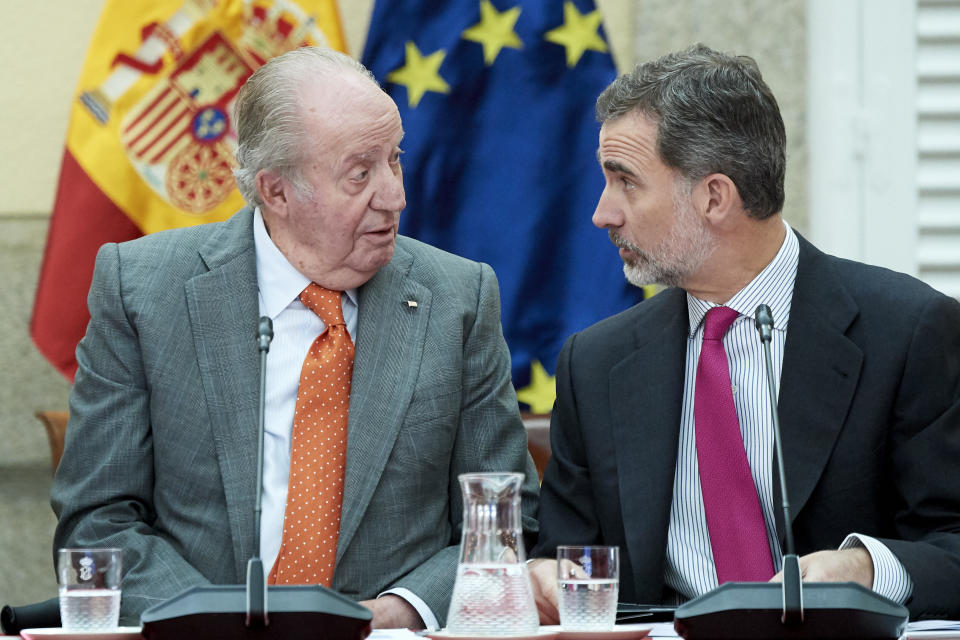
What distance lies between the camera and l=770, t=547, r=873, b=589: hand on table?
6.61 ft

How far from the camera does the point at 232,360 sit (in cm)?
256

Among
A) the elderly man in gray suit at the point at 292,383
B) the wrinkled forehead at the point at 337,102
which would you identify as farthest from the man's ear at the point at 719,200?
the wrinkled forehead at the point at 337,102

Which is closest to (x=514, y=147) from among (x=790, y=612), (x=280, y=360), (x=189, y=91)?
(x=189, y=91)

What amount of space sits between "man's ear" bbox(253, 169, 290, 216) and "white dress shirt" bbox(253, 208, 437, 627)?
69mm

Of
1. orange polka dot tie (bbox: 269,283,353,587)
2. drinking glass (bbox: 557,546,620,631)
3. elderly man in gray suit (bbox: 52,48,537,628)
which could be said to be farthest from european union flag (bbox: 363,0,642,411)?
drinking glass (bbox: 557,546,620,631)

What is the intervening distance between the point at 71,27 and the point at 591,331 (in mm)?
1944

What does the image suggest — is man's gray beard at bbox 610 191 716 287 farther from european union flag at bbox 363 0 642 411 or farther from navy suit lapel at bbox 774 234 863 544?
european union flag at bbox 363 0 642 411

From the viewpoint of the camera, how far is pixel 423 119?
12.1 ft

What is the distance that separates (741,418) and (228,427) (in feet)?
3.17

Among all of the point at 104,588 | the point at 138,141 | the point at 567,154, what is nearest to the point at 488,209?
the point at 567,154

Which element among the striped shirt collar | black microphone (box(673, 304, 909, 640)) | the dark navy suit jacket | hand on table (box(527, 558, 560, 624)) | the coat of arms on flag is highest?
the coat of arms on flag

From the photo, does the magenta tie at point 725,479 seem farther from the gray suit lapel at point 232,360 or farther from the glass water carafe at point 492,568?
the gray suit lapel at point 232,360

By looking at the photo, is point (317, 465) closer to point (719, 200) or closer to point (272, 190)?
point (272, 190)

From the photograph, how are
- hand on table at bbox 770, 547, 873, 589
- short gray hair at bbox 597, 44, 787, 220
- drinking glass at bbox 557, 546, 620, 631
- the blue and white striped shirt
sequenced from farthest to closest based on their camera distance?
short gray hair at bbox 597, 44, 787, 220
the blue and white striped shirt
hand on table at bbox 770, 547, 873, 589
drinking glass at bbox 557, 546, 620, 631
